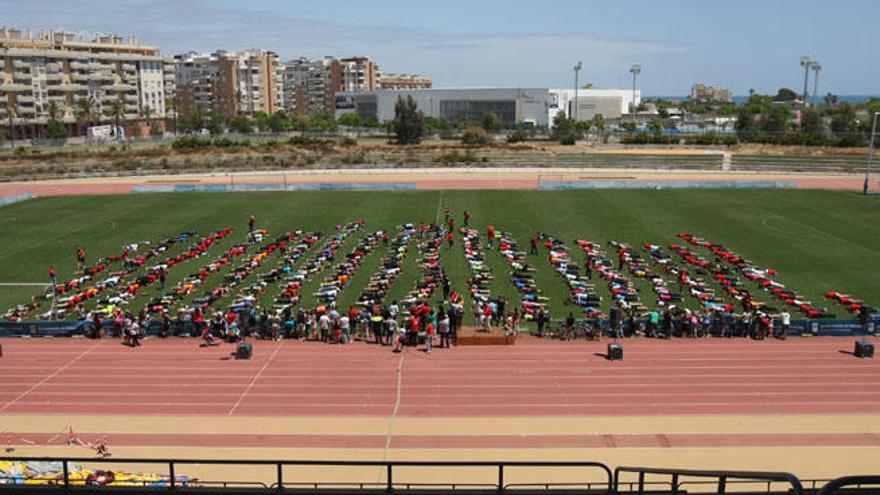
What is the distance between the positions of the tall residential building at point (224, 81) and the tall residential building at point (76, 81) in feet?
70.9

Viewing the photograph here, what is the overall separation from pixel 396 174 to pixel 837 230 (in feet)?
152

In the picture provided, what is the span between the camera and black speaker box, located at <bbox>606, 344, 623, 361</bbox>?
25.3m

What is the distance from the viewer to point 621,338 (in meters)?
27.8

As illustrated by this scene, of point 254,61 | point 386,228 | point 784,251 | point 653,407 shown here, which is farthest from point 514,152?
point 254,61

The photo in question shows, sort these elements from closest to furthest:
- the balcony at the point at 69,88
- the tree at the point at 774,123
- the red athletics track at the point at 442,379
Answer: the red athletics track at the point at 442,379, the tree at the point at 774,123, the balcony at the point at 69,88

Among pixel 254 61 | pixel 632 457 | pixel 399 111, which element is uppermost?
pixel 254 61

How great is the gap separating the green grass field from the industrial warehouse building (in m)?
95.0

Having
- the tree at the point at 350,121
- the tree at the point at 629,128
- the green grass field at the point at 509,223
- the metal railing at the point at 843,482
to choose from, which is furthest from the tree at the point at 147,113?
the metal railing at the point at 843,482

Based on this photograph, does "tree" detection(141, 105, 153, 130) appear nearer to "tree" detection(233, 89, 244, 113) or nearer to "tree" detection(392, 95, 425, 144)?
"tree" detection(233, 89, 244, 113)

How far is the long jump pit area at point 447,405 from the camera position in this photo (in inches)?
733

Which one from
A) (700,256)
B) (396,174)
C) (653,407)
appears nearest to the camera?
(653,407)

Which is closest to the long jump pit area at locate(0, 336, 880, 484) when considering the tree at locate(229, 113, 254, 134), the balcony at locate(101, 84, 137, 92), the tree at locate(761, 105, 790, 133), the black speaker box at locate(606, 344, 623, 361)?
the black speaker box at locate(606, 344, 623, 361)

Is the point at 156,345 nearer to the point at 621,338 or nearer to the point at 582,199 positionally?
the point at 621,338

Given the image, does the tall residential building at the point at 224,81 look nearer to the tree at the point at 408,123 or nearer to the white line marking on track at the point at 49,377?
the tree at the point at 408,123
